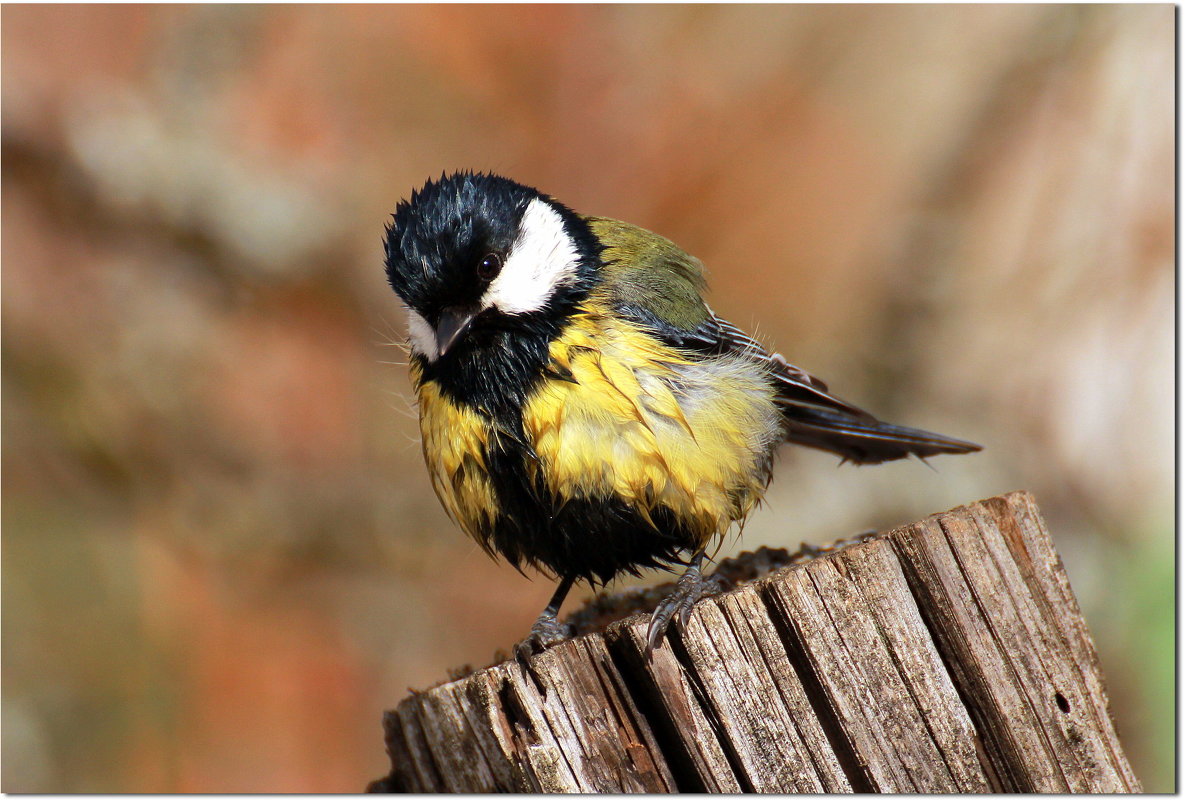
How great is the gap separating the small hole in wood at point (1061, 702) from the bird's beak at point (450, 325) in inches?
65.9

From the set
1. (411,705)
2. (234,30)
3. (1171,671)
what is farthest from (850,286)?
(411,705)

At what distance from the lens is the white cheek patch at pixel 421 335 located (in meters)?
2.65

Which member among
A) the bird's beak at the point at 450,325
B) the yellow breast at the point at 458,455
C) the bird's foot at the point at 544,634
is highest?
the bird's beak at the point at 450,325

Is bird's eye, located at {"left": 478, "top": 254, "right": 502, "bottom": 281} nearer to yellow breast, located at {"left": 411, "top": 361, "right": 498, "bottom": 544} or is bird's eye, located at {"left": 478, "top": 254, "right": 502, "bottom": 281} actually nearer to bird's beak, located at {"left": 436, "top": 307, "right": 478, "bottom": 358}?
bird's beak, located at {"left": 436, "top": 307, "right": 478, "bottom": 358}

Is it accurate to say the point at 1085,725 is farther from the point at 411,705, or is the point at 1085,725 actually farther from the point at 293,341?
the point at 293,341

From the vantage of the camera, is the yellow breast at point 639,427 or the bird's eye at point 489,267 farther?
the bird's eye at point 489,267

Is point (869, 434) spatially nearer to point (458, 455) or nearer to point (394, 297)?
point (458, 455)

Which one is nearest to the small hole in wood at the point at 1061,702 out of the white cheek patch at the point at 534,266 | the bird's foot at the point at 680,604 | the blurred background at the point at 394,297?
the bird's foot at the point at 680,604

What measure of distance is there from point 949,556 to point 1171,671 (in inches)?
145

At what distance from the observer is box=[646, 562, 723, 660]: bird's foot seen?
1.95m

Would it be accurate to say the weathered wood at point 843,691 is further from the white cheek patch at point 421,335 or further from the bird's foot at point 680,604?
the white cheek patch at point 421,335

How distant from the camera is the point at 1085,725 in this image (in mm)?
2023

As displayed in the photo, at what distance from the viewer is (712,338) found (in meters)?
2.83

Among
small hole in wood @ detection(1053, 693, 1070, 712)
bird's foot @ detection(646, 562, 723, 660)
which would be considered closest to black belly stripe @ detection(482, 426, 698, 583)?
bird's foot @ detection(646, 562, 723, 660)
